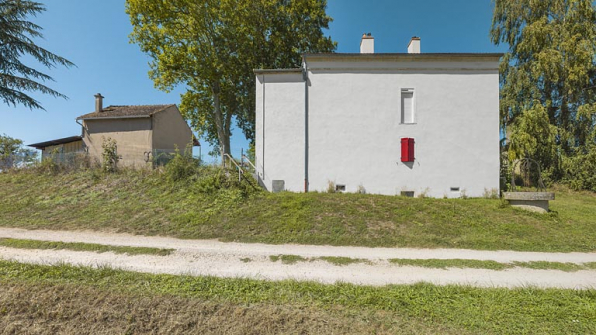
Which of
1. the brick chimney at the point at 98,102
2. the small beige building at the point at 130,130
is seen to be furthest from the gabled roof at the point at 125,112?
the brick chimney at the point at 98,102

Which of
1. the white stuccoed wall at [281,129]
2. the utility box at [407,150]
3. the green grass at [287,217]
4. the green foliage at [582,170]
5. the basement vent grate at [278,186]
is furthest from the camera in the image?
the green foliage at [582,170]

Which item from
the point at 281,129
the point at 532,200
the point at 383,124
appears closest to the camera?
the point at 532,200

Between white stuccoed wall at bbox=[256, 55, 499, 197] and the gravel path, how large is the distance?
20.3ft

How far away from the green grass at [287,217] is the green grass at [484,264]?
3.74ft

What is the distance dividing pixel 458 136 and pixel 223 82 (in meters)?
17.6

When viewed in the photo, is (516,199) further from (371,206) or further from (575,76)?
(575,76)

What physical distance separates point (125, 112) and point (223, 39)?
10295 millimetres

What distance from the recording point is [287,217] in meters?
8.50

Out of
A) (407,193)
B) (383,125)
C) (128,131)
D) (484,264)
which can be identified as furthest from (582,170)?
(128,131)

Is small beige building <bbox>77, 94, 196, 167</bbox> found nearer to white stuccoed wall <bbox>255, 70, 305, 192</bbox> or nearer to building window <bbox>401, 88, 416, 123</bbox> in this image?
white stuccoed wall <bbox>255, 70, 305, 192</bbox>

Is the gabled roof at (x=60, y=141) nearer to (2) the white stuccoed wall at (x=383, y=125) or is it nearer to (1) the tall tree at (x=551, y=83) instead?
(2) the white stuccoed wall at (x=383, y=125)

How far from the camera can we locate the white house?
12.2 metres

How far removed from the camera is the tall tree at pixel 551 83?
611 inches

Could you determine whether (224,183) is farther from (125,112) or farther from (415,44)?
(125,112)
